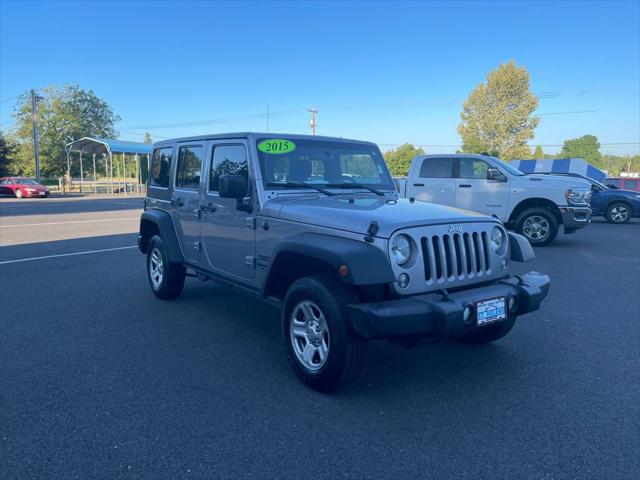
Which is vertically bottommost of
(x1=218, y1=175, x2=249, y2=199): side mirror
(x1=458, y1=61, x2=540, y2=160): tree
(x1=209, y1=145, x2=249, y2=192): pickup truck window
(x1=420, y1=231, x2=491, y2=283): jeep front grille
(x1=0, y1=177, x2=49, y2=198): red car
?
(x1=0, y1=177, x2=49, y2=198): red car

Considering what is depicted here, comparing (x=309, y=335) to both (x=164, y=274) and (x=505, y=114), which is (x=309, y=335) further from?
(x=505, y=114)

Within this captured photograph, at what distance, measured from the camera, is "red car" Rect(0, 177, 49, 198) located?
3191 cm

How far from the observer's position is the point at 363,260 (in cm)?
325

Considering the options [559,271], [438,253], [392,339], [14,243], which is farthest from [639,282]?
[14,243]

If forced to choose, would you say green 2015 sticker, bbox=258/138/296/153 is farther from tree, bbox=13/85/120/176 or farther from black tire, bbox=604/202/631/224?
tree, bbox=13/85/120/176

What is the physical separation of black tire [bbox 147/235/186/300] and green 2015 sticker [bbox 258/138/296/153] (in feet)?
6.82

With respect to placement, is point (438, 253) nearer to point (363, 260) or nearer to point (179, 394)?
point (363, 260)

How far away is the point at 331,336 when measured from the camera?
3.41m

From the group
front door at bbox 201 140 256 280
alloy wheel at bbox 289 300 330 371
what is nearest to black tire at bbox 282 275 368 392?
alloy wheel at bbox 289 300 330 371

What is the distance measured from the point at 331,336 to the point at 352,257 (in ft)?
1.96

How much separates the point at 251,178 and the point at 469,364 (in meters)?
2.56

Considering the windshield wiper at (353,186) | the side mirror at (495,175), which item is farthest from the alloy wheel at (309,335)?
the side mirror at (495,175)

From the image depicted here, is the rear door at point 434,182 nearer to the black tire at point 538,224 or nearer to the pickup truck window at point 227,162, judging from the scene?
the black tire at point 538,224

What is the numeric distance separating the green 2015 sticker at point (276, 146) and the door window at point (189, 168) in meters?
1.10
